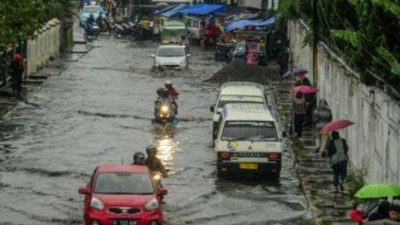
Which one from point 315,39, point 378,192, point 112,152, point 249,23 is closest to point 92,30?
point 249,23

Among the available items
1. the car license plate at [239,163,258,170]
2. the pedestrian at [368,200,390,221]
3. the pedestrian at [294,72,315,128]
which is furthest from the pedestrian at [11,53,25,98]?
the pedestrian at [368,200,390,221]

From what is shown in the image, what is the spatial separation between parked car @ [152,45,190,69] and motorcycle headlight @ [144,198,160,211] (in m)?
37.6

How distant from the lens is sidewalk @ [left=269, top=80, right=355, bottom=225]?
88.0 ft

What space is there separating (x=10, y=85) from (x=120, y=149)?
16.4 meters

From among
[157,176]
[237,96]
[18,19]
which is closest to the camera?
[157,176]

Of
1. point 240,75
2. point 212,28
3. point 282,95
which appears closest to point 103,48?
point 212,28

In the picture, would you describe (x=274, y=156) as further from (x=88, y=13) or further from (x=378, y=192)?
(x=88, y=13)

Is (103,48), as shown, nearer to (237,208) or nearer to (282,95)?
(282,95)

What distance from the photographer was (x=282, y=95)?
51.2 meters

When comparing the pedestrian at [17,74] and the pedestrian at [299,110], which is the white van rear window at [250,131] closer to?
the pedestrian at [299,110]

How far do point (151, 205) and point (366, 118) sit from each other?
260 inches

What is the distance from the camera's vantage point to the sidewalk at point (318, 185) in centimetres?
2683

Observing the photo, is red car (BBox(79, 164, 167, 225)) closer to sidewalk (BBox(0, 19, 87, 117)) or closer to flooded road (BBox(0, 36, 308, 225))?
flooded road (BBox(0, 36, 308, 225))

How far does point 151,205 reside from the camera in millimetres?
24750
